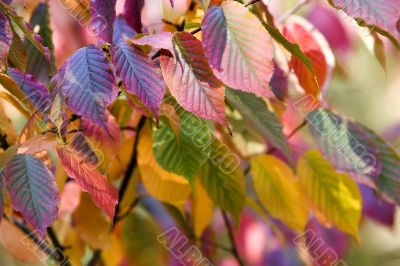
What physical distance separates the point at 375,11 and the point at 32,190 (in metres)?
0.37

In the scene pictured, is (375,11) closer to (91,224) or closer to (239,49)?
(239,49)

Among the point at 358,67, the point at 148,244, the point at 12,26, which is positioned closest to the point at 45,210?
the point at 12,26

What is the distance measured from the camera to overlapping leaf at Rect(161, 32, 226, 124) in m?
0.71

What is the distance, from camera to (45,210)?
2.39ft

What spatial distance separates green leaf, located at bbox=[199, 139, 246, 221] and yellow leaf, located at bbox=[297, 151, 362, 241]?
0.40 feet

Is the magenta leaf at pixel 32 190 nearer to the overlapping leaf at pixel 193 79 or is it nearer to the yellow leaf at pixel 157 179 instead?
the overlapping leaf at pixel 193 79

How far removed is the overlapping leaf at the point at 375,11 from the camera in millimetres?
703

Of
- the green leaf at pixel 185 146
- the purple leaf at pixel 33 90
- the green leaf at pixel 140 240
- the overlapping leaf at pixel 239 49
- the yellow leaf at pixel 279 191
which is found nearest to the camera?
the overlapping leaf at pixel 239 49

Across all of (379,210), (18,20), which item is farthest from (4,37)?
(379,210)

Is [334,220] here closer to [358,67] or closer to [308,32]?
[308,32]

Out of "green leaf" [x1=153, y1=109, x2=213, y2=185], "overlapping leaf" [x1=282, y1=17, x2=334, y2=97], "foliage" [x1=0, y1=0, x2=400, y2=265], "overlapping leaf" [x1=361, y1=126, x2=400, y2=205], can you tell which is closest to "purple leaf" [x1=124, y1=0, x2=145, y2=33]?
"foliage" [x1=0, y1=0, x2=400, y2=265]

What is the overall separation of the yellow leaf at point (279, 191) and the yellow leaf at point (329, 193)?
2cm

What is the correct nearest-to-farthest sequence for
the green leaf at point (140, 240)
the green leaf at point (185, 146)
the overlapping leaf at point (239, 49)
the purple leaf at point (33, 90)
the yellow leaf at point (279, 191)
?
the overlapping leaf at point (239, 49)
the purple leaf at point (33, 90)
the green leaf at point (185, 146)
the yellow leaf at point (279, 191)
the green leaf at point (140, 240)

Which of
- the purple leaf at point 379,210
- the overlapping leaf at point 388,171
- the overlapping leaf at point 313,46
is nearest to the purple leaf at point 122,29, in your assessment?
the overlapping leaf at point 313,46
